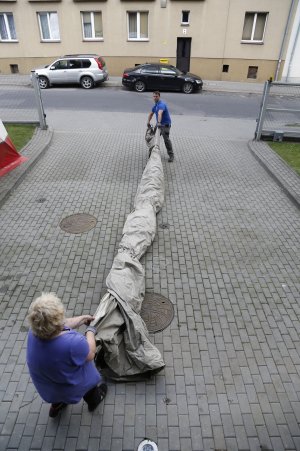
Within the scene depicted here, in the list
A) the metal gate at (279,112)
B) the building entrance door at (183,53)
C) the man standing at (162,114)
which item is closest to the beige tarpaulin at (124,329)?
the man standing at (162,114)

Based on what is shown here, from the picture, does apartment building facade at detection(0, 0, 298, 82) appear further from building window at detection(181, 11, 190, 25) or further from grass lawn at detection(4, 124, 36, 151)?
grass lawn at detection(4, 124, 36, 151)

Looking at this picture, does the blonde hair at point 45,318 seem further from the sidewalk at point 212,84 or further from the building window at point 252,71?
the building window at point 252,71

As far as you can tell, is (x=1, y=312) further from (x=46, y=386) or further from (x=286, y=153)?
(x=286, y=153)

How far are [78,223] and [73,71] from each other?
642 inches

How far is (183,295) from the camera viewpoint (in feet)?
16.6

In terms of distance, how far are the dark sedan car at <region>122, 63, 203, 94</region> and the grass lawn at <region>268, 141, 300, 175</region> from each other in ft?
32.6

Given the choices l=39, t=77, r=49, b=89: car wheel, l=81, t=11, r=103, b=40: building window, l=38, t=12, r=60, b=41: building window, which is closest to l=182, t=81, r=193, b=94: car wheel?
l=81, t=11, r=103, b=40: building window

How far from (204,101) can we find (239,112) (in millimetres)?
2660

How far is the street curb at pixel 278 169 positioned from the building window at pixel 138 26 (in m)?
15.8

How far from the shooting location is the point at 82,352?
2875mm

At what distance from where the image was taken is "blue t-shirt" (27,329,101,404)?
9.01 feet

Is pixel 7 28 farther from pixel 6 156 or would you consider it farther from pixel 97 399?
pixel 97 399

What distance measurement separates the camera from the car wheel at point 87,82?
20359mm

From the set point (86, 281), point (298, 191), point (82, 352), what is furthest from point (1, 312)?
point (298, 191)
